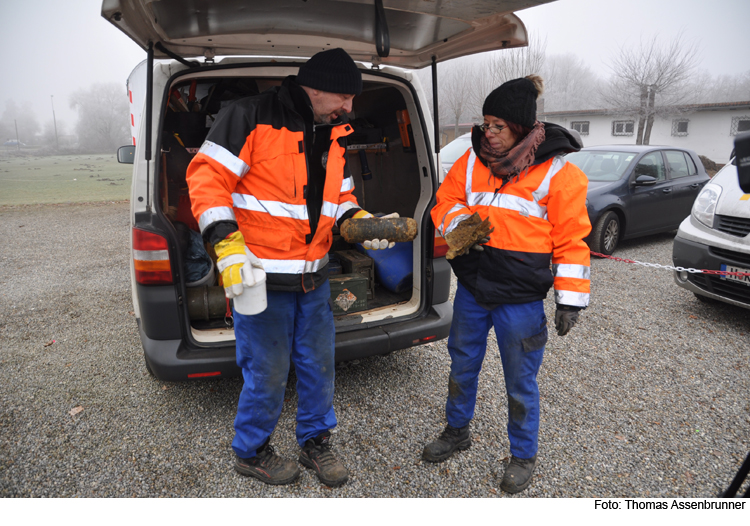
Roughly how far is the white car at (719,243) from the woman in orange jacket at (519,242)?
2751 mm

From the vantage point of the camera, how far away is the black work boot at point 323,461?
2.32m

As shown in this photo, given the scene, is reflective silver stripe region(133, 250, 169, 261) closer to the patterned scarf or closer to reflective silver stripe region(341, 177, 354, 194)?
reflective silver stripe region(341, 177, 354, 194)

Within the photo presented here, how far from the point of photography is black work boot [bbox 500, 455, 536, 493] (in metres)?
2.28

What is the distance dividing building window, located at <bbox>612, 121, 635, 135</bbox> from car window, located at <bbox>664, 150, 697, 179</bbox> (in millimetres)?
27947

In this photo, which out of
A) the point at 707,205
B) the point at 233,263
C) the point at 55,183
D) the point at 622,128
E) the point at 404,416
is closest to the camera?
the point at 233,263

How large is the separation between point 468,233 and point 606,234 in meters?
5.46

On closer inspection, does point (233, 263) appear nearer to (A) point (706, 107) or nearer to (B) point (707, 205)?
(B) point (707, 205)

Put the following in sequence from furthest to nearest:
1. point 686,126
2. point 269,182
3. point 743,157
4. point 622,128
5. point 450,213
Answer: point 622,128, point 686,126, point 450,213, point 269,182, point 743,157

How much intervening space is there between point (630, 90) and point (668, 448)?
107 ft

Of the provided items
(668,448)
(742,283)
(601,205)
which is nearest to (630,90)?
(601,205)

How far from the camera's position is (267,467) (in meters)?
2.34

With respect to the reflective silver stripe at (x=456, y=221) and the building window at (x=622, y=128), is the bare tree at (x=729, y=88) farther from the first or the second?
the reflective silver stripe at (x=456, y=221)

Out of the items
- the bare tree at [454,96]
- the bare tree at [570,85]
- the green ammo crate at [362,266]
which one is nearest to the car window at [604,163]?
the green ammo crate at [362,266]

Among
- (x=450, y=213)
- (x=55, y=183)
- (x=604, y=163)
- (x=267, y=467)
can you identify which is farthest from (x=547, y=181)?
(x=55, y=183)
